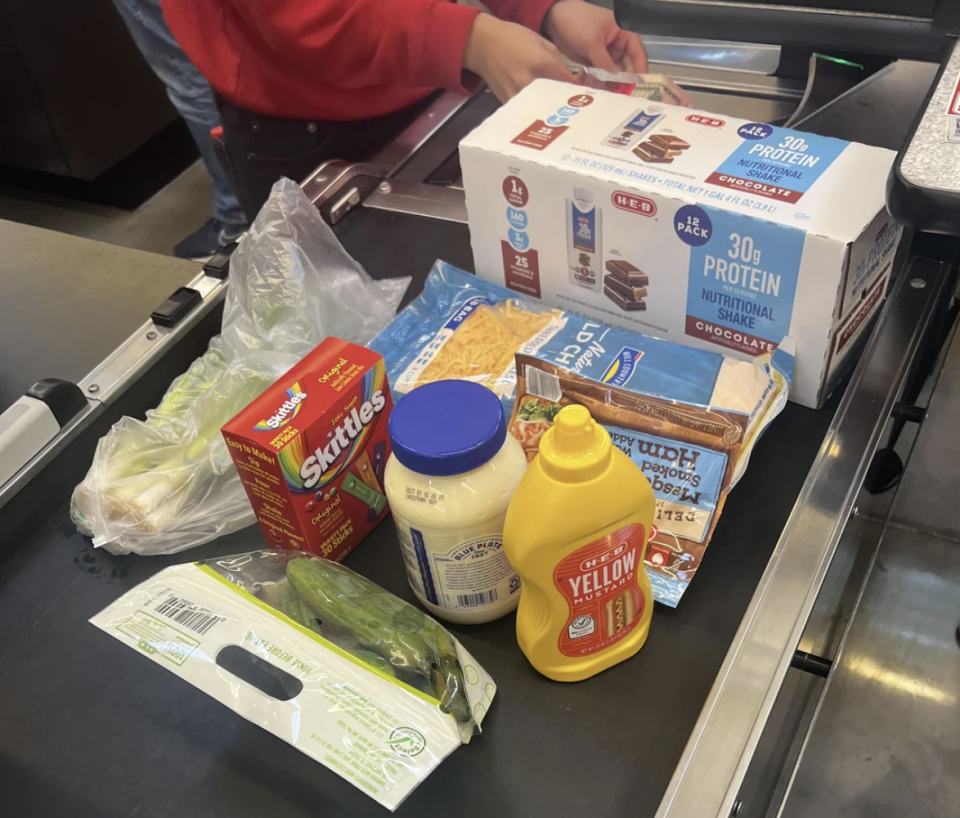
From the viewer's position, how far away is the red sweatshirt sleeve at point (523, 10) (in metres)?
1.28

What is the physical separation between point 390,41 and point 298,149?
0.30m

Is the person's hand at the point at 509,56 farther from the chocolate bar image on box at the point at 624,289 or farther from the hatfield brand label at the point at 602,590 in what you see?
the hatfield brand label at the point at 602,590

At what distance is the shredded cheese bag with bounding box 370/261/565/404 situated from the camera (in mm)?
837

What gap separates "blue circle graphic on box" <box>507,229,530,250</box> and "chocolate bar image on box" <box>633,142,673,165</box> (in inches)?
5.4

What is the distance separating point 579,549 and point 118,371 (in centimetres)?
58

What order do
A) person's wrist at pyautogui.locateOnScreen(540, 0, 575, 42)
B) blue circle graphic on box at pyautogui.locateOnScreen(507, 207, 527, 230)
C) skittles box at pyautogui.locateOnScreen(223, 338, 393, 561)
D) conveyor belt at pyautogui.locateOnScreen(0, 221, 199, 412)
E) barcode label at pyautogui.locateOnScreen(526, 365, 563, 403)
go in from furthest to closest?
person's wrist at pyautogui.locateOnScreen(540, 0, 575, 42) → conveyor belt at pyautogui.locateOnScreen(0, 221, 199, 412) → blue circle graphic on box at pyautogui.locateOnScreen(507, 207, 527, 230) → barcode label at pyautogui.locateOnScreen(526, 365, 563, 403) → skittles box at pyautogui.locateOnScreen(223, 338, 393, 561)

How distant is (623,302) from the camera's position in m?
0.85

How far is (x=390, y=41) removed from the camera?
1.15 meters

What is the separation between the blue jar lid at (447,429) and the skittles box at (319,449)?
8 cm

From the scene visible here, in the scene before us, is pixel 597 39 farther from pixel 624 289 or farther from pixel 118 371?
pixel 118 371

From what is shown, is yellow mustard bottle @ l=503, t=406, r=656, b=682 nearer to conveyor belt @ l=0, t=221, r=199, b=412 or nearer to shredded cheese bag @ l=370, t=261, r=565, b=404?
shredded cheese bag @ l=370, t=261, r=565, b=404

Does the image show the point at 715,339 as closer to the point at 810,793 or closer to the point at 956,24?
the point at 956,24

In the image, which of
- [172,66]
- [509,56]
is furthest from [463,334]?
[172,66]

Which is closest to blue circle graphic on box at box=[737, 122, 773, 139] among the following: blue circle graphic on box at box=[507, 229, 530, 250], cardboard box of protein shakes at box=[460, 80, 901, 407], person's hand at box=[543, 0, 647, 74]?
cardboard box of protein shakes at box=[460, 80, 901, 407]
